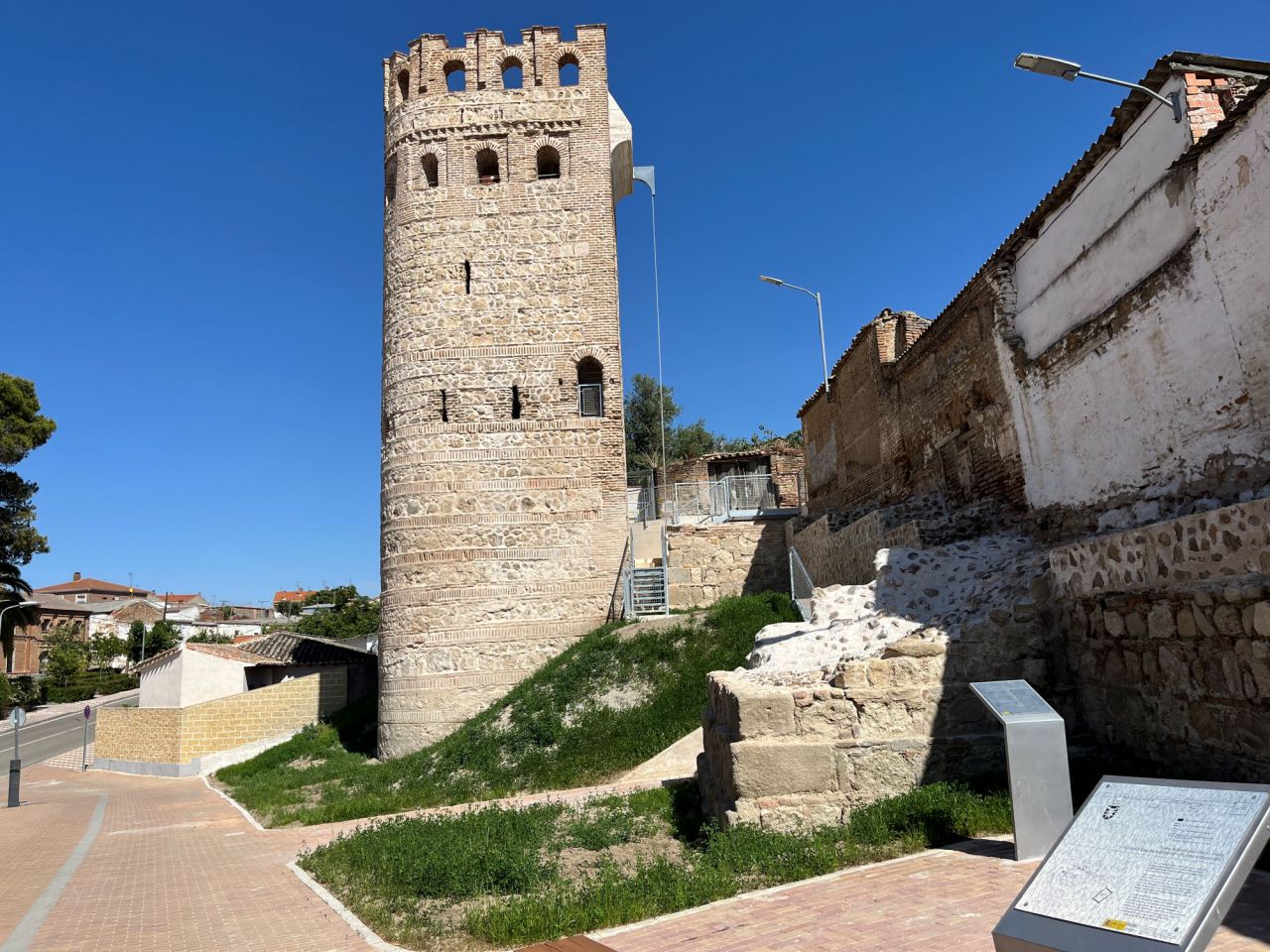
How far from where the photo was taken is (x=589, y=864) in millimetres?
6223

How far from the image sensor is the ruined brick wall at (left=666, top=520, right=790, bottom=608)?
1600 centimetres

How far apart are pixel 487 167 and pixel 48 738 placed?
29.2 meters

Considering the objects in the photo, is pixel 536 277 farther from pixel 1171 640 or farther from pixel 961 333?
pixel 1171 640

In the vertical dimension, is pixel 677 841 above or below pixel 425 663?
below

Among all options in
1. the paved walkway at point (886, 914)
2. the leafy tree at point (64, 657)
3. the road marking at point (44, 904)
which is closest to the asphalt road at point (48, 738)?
the leafy tree at point (64, 657)

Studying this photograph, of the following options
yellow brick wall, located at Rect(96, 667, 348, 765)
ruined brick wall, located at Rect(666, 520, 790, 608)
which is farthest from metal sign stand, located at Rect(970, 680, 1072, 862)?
yellow brick wall, located at Rect(96, 667, 348, 765)

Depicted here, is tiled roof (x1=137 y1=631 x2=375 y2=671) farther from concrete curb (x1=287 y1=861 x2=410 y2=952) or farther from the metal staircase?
concrete curb (x1=287 y1=861 x2=410 y2=952)

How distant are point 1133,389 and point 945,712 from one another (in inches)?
151

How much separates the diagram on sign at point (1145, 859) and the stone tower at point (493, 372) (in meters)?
12.1

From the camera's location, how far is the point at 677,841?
22.6ft

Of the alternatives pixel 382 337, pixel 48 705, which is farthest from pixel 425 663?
pixel 48 705

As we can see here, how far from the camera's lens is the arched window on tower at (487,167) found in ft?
53.8

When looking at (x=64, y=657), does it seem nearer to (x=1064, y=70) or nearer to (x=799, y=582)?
(x=799, y=582)

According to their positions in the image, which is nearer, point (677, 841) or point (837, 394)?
point (677, 841)
